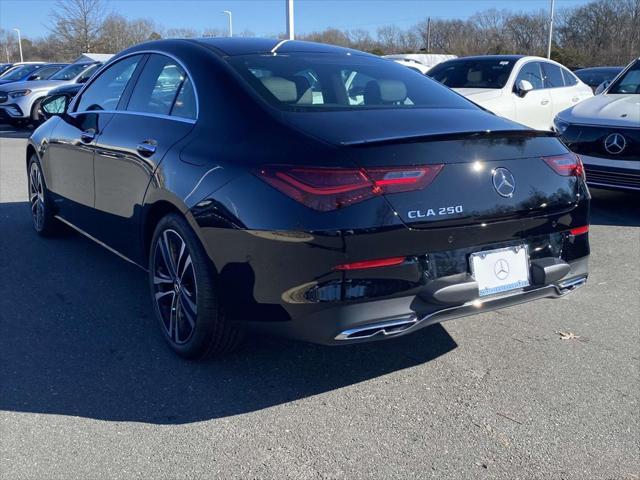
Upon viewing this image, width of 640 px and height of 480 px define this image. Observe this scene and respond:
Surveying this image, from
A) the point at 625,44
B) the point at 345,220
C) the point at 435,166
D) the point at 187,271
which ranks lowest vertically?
the point at 187,271

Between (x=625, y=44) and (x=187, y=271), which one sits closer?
(x=187, y=271)

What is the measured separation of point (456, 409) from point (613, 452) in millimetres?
652

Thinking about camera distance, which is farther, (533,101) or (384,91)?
(533,101)

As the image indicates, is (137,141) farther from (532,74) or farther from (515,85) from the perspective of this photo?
(532,74)

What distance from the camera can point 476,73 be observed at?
9.78m

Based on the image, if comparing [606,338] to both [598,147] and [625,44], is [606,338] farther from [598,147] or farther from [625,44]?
[625,44]

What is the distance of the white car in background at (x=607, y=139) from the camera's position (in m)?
6.36

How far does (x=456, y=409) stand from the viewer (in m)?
3.02

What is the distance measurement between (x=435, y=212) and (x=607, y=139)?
4.47 m

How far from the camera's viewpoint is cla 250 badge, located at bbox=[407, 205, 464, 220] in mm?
2760

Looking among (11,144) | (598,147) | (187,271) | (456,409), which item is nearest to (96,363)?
(187,271)

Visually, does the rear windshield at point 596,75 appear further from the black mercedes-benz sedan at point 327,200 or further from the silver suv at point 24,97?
the black mercedes-benz sedan at point 327,200

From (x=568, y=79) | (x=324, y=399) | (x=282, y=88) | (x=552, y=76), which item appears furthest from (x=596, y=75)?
(x=324, y=399)

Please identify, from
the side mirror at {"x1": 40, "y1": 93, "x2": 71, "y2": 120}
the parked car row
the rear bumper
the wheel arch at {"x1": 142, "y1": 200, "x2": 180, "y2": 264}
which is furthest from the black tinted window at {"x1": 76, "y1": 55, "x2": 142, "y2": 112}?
the parked car row
